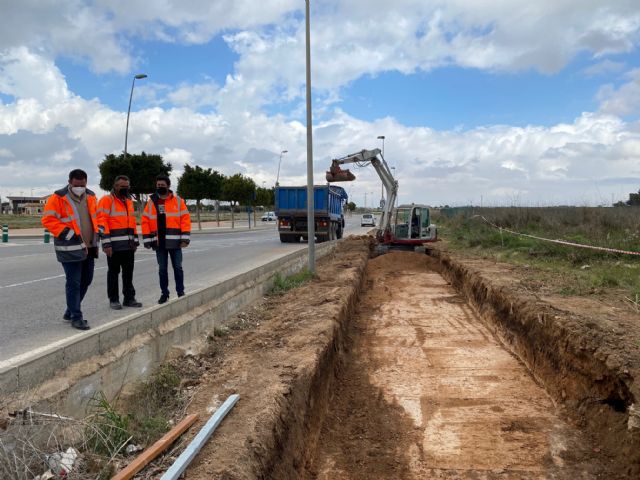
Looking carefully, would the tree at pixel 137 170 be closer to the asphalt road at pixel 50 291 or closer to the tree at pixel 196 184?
the tree at pixel 196 184

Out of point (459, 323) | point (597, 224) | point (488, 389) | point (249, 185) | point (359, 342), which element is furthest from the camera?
point (249, 185)

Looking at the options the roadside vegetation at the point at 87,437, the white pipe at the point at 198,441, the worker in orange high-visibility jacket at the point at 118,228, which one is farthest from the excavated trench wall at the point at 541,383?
the worker in orange high-visibility jacket at the point at 118,228

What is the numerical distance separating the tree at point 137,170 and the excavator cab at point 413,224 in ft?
57.3

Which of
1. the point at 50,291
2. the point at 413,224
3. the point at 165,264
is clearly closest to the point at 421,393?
the point at 165,264

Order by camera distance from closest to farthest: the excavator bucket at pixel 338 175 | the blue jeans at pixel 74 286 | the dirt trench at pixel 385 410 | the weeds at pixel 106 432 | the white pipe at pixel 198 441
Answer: the white pipe at pixel 198 441 < the weeds at pixel 106 432 < the dirt trench at pixel 385 410 < the blue jeans at pixel 74 286 < the excavator bucket at pixel 338 175

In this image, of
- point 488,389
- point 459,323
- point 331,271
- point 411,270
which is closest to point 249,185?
point 411,270

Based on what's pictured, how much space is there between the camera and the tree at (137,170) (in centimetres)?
3247

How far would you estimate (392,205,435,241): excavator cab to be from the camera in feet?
70.0

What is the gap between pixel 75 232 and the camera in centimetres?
566

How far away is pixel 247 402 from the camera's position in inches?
189

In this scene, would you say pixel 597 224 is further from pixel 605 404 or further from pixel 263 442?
pixel 263 442

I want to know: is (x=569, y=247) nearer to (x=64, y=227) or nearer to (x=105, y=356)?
(x=64, y=227)

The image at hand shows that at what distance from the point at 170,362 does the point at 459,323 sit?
6.85m

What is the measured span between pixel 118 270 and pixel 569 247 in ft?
43.0
